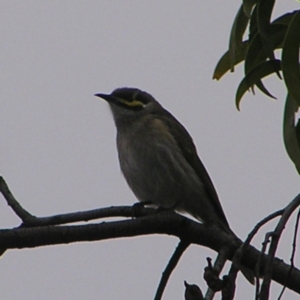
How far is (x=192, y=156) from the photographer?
6.48 meters

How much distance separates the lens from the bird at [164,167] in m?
5.97

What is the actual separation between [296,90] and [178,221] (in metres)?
0.85

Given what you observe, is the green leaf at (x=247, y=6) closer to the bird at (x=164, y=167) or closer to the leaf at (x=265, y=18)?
the leaf at (x=265, y=18)

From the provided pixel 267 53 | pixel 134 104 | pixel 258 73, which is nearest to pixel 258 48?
pixel 258 73

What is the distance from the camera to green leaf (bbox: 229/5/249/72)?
3.53m

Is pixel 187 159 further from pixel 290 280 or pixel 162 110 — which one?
pixel 290 280

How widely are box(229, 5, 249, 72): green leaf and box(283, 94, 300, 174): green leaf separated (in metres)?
0.36

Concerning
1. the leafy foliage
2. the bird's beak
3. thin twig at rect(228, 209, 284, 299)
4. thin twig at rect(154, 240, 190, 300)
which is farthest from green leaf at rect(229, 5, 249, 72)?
the bird's beak

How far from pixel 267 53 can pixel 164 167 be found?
9.09 ft

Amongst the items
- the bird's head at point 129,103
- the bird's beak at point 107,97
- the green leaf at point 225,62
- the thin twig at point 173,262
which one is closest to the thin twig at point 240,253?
the thin twig at point 173,262

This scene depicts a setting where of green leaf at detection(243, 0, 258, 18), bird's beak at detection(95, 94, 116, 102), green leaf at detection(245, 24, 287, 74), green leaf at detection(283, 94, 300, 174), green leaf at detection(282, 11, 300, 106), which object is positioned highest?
bird's beak at detection(95, 94, 116, 102)

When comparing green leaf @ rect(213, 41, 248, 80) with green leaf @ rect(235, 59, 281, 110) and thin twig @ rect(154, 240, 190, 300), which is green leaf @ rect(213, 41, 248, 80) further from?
thin twig @ rect(154, 240, 190, 300)

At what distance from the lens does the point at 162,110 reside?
7086mm

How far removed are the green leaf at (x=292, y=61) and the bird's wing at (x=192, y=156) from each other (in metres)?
3.22
